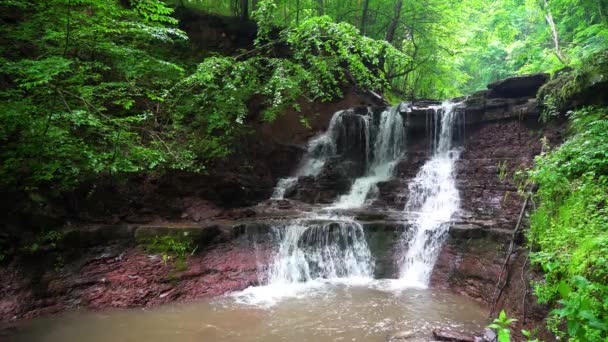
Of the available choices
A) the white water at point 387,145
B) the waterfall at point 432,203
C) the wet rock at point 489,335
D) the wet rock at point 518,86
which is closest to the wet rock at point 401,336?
the wet rock at point 489,335

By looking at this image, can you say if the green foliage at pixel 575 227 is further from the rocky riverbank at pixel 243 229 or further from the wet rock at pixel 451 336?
the wet rock at pixel 451 336

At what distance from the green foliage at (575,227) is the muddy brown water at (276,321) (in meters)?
1.60

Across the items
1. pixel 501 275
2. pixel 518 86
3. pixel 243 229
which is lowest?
pixel 501 275

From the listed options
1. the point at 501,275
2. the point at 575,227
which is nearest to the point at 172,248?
the point at 501,275

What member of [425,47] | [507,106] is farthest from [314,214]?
[425,47]

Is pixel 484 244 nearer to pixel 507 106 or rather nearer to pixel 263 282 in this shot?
pixel 263 282

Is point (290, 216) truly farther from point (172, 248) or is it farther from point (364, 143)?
point (364, 143)

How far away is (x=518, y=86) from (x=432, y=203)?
19.0ft

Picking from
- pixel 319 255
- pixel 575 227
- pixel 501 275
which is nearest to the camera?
pixel 575 227

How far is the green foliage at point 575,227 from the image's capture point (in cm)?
298

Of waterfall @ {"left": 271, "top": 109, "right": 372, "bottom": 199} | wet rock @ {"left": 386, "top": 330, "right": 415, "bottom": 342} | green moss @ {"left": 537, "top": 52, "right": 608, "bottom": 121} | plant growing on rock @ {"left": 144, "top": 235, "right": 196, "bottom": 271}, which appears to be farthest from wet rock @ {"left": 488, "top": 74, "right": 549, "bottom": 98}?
plant growing on rock @ {"left": 144, "top": 235, "right": 196, "bottom": 271}

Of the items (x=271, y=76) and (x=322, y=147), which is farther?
(x=322, y=147)

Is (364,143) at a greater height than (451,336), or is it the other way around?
(364,143)

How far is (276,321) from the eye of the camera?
5.30 meters
